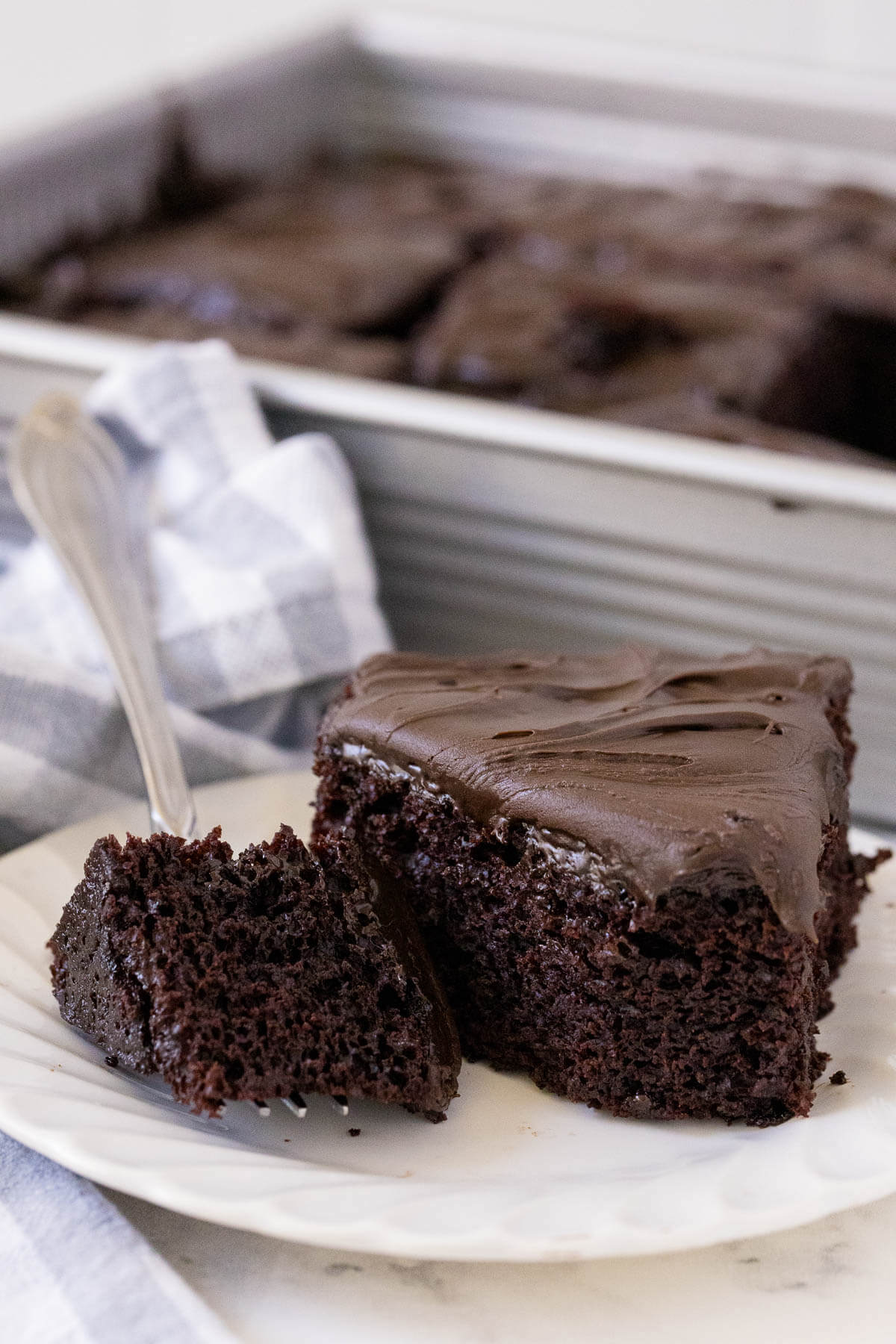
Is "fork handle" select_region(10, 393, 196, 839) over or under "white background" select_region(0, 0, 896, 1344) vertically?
over

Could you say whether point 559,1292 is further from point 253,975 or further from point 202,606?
point 202,606

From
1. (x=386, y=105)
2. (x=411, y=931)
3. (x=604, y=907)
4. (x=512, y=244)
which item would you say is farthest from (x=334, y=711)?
(x=386, y=105)

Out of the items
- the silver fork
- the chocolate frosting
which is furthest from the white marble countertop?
the silver fork

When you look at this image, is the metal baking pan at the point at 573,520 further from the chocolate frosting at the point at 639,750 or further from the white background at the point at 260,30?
the white background at the point at 260,30

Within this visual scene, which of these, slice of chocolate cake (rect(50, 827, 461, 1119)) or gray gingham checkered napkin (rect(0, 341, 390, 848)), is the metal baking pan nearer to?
gray gingham checkered napkin (rect(0, 341, 390, 848))

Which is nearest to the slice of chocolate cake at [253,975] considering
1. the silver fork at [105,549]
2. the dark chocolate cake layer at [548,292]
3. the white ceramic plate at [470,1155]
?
the white ceramic plate at [470,1155]
